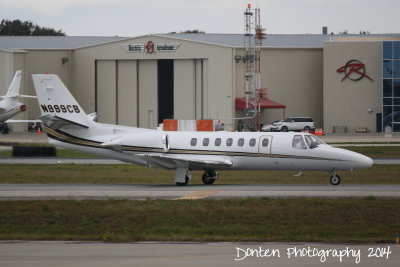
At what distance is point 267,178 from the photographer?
4116cm

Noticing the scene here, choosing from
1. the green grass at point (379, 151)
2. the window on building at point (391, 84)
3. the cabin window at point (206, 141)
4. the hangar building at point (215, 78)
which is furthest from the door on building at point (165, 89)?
the cabin window at point (206, 141)

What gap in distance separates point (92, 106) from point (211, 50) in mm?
15066

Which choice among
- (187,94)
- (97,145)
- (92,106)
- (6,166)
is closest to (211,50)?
(187,94)

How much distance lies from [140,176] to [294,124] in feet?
168

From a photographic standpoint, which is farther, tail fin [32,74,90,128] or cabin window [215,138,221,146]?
tail fin [32,74,90,128]

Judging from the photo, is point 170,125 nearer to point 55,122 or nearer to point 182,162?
point 55,122

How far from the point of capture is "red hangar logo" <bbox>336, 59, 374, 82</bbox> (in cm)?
9431

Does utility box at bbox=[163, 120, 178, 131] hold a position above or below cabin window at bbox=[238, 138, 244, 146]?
below

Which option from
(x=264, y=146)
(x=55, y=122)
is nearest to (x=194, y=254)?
(x=264, y=146)

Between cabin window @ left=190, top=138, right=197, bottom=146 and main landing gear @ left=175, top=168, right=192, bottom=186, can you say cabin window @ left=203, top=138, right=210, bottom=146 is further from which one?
main landing gear @ left=175, top=168, right=192, bottom=186

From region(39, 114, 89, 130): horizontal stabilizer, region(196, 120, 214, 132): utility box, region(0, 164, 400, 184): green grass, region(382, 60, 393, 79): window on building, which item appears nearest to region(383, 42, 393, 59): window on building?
region(382, 60, 393, 79): window on building

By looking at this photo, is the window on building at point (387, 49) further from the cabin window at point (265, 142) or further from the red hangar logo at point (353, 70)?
the cabin window at point (265, 142)

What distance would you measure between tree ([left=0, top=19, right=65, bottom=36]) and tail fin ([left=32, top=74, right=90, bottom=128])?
402 feet

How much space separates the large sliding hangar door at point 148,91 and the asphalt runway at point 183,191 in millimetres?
60801
